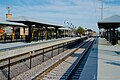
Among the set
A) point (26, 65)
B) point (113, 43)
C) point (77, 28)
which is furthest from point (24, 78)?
point (77, 28)

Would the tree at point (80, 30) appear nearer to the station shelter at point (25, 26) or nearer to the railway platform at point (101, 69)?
the station shelter at point (25, 26)

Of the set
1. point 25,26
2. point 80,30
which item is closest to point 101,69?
point 25,26

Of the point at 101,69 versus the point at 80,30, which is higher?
the point at 80,30

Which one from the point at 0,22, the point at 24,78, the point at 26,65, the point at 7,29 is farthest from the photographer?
the point at 7,29

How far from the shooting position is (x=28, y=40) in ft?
118

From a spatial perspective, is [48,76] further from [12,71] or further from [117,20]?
[117,20]

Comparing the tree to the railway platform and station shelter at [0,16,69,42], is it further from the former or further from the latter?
the railway platform

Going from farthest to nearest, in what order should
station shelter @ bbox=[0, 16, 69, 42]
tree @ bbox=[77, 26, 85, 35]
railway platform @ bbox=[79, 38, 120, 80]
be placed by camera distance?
tree @ bbox=[77, 26, 85, 35]
station shelter @ bbox=[0, 16, 69, 42]
railway platform @ bbox=[79, 38, 120, 80]

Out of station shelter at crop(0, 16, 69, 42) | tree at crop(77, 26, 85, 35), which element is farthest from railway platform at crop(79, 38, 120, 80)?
tree at crop(77, 26, 85, 35)

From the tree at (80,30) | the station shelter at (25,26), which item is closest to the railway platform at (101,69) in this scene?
the station shelter at (25,26)

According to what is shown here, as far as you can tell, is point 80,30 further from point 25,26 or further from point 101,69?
point 101,69

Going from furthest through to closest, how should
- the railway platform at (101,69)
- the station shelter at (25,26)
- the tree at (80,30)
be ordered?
the tree at (80,30), the station shelter at (25,26), the railway platform at (101,69)

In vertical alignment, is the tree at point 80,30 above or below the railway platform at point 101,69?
above

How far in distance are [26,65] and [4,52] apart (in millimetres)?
2055
